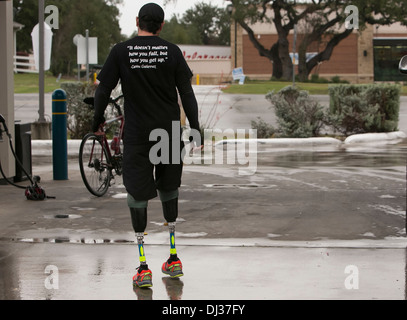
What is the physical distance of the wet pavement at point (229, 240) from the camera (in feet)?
18.7

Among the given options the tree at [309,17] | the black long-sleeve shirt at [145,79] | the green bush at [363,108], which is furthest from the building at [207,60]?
the black long-sleeve shirt at [145,79]

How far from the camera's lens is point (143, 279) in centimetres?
569

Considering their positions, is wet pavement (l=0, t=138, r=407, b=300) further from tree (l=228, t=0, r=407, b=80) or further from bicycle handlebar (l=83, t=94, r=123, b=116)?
tree (l=228, t=0, r=407, b=80)

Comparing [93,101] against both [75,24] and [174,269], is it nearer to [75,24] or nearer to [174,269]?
[174,269]

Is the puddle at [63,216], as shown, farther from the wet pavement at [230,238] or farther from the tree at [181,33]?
the tree at [181,33]

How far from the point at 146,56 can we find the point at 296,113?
12107 millimetres

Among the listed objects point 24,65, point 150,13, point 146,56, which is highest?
point 24,65

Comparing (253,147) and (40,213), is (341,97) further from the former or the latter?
(40,213)

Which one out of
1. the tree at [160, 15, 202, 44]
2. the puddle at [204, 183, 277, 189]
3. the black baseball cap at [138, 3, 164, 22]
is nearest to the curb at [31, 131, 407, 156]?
the puddle at [204, 183, 277, 189]

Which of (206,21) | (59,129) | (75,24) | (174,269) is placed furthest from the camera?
(206,21)

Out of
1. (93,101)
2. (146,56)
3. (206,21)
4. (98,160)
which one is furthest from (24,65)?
(206,21)

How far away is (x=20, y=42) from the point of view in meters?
57.4

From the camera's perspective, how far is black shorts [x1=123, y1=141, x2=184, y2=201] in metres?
5.83
